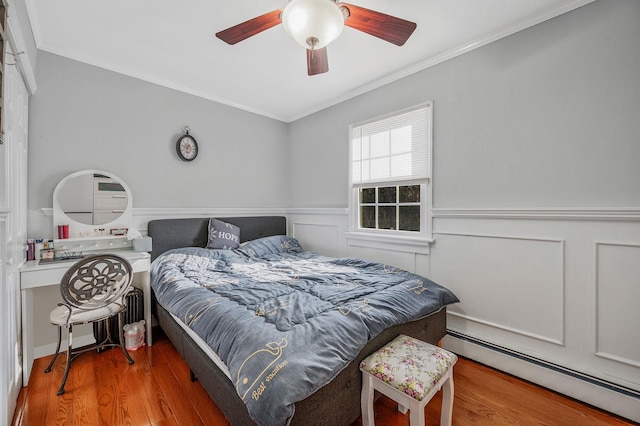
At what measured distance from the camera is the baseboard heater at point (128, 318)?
8.32 ft

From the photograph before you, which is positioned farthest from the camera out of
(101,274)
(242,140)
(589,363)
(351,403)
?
(242,140)

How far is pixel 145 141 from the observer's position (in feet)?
9.80

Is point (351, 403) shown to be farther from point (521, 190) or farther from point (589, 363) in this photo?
point (521, 190)

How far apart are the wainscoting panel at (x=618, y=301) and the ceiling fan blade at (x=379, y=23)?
5.86 feet

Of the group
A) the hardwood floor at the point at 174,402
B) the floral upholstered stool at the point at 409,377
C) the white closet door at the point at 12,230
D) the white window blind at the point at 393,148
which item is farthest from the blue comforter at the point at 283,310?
the white window blind at the point at 393,148

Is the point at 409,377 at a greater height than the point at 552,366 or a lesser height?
greater

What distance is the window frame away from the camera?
2.66 m

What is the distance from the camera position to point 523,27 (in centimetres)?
209

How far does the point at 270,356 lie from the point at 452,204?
1989 mm

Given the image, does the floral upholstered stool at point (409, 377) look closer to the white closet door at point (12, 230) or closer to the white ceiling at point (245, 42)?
the white closet door at point (12, 230)

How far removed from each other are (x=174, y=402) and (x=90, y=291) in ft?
3.16

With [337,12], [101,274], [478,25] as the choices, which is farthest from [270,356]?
[478,25]

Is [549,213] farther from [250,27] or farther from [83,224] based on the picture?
[83,224]

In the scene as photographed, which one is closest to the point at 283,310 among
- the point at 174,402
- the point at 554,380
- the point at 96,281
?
the point at 174,402
